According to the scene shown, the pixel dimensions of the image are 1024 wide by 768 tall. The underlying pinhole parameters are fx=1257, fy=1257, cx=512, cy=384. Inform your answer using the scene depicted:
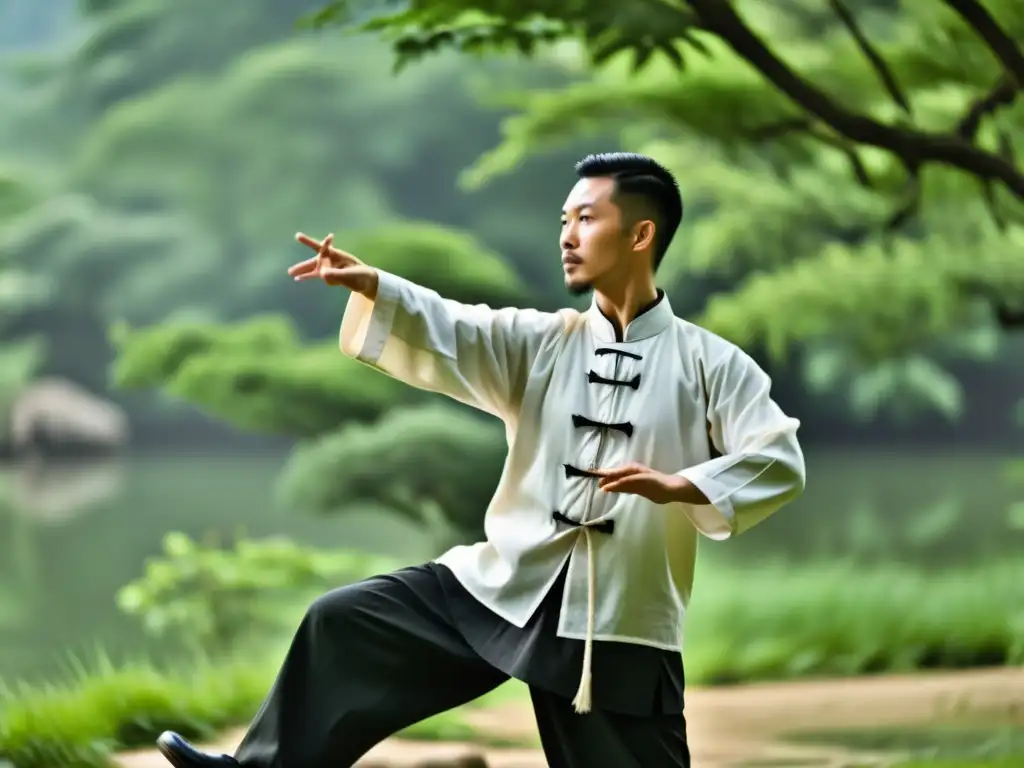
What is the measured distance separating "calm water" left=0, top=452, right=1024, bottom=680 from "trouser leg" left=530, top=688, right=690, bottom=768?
210 cm

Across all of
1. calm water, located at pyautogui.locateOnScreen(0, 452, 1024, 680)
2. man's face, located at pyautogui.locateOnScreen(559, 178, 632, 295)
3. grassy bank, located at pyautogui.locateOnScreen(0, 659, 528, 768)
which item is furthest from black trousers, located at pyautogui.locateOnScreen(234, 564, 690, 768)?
calm water, located at pyautogui.locateOnScreen(0, 452, 1024, 680)

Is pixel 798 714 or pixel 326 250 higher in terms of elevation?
pixel 326 250

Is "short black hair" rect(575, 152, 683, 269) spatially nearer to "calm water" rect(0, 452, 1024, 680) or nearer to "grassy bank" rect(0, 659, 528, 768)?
"grassy bank" rect(0, 659, 528, 768)

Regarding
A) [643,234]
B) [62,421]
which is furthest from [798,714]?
[62,421]

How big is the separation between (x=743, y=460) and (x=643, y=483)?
16cm

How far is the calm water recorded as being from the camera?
12.9 feet

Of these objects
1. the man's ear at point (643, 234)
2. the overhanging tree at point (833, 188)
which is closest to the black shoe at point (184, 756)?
the man's ear at point (643, 234)

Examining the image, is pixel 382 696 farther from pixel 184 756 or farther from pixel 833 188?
pixel 833 188

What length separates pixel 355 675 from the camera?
1.83m

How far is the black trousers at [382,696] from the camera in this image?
1.81 meters

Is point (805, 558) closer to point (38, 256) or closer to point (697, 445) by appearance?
point (697, 445)

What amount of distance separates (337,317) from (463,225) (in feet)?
1.64

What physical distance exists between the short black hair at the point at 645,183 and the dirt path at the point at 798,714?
161 centimetres

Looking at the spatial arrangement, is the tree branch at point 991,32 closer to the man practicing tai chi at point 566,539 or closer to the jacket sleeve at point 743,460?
the man practicing tai chi at point 566,539
